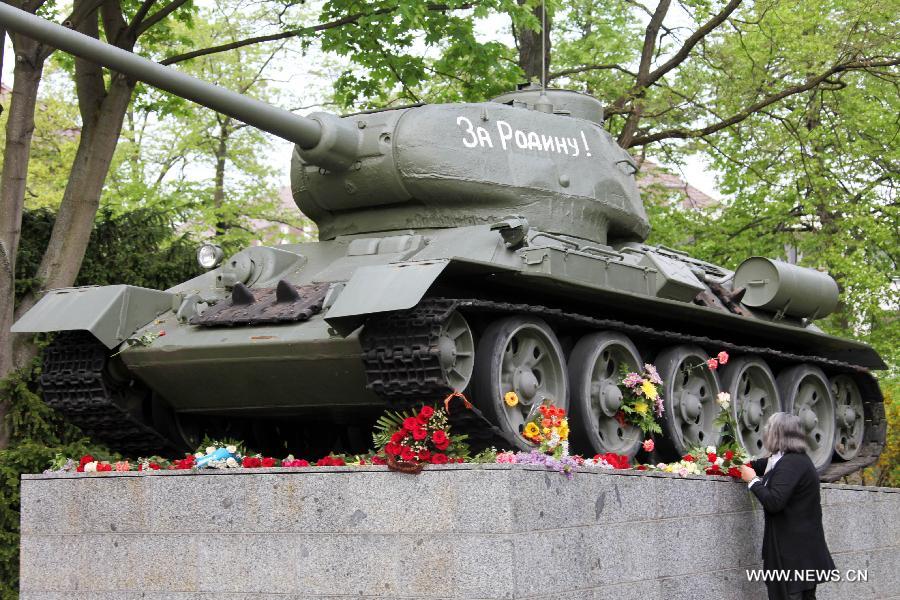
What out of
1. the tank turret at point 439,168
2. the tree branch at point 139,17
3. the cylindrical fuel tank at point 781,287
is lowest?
the cylindrical fuel tank at point 781,287

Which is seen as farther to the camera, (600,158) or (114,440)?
(600,158)

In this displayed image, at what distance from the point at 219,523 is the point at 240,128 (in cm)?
2037

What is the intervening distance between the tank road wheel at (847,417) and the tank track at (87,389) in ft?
26.9

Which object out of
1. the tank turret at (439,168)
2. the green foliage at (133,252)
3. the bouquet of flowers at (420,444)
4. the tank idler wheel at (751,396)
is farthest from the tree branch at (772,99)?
the bouquet of flowers at (420,444)

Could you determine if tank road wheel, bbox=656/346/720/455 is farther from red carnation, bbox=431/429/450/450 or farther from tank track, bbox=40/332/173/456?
tank track, bbox=40/332/173/456

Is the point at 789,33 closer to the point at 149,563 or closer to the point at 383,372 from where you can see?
the point at 383,372

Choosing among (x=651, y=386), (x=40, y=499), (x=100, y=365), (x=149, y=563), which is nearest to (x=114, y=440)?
(x=100, y=365)

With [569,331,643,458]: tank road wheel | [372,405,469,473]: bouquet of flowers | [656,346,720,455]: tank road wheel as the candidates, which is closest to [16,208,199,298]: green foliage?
[569,331,643,458]: tank road wheel

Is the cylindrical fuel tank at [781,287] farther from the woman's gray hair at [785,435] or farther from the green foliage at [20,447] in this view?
the green foliage at [20,447]

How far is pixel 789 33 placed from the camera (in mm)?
21500

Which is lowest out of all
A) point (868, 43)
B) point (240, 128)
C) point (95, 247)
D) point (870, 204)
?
point (95, 247)

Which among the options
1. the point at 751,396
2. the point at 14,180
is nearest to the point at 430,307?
the point at 14,180

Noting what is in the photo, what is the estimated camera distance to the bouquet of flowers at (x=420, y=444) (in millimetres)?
7922

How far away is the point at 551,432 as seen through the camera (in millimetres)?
8891
